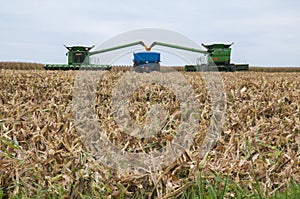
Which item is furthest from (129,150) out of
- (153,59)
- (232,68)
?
(232,68)

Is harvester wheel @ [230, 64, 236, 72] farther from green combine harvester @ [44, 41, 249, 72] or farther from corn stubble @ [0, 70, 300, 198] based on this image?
corn stubble @ [0, 70, 300, 198]

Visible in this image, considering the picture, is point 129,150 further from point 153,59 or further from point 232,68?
point 232,68

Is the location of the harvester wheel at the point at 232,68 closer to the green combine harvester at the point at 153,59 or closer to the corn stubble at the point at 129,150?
the green combine harvester at the point at 153,59

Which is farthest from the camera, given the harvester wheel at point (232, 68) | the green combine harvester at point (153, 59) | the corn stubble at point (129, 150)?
the harvester wheel at point (232, 68)

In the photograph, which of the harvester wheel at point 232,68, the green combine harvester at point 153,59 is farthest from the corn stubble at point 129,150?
the harvester wheel at point 232,68

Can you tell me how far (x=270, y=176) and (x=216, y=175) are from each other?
1.38 ft

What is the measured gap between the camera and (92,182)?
6.18ft

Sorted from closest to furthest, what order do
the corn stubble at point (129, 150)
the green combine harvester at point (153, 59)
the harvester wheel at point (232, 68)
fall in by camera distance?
the corn stubble at point (129, 150) < the green combine harvester at point (153, 59) < the harvester wheel at point (232, 68)

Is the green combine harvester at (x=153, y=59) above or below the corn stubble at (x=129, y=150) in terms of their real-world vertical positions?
above

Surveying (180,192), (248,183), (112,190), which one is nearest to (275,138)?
(248,183)

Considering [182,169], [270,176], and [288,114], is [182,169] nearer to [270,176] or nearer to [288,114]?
[270,176]

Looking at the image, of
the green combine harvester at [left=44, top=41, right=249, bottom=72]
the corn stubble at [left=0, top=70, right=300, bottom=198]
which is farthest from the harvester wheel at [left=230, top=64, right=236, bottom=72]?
the corn stubble at [left=0, top=70, right=300, bottom=198]

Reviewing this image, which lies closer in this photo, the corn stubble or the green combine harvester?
the corn stubble

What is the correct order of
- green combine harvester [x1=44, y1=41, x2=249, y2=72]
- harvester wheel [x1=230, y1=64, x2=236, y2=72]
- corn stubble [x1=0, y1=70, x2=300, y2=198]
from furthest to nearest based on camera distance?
harvester wheel [x1=230, y1=64, x2=236, y2=72] → green combine harvester [x1=44, y1=41, x2=249, y2=72] → corn stubble [x1=0, y1=70, x2=300, y2=198]
